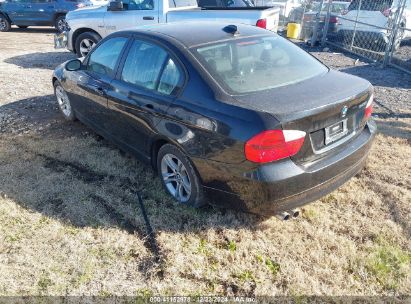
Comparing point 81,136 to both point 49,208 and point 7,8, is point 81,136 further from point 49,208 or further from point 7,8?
point 7,8

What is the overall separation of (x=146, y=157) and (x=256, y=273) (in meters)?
1.59

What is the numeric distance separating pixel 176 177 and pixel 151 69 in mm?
1040

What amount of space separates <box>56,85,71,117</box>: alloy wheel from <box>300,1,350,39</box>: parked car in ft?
28.9

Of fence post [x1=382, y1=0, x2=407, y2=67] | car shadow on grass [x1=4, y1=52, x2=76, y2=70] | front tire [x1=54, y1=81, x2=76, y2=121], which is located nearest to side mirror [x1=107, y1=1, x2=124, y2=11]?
car shadow on grass [x1=4, y1=52, x2=76, y2=70]

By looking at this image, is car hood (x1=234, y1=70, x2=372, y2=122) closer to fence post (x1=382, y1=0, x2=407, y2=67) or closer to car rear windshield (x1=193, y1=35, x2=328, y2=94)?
car rear windshield (x1=193, y1=35, x2=328, y2=94)

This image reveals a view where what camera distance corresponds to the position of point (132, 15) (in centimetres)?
832

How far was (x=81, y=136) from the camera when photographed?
4.91 metres

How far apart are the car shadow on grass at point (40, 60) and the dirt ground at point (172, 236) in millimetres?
5103

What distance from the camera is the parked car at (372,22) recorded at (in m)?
9.46

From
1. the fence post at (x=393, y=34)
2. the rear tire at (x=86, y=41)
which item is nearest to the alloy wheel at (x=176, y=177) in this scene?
the rear tire at (x=86, y=41)

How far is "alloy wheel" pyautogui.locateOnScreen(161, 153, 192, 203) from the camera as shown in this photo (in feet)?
10.5

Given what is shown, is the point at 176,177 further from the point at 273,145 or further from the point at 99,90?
the point at 99,90

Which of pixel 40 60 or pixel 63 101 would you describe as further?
pixel 40 60

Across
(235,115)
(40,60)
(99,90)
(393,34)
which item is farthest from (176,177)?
(40,60)
